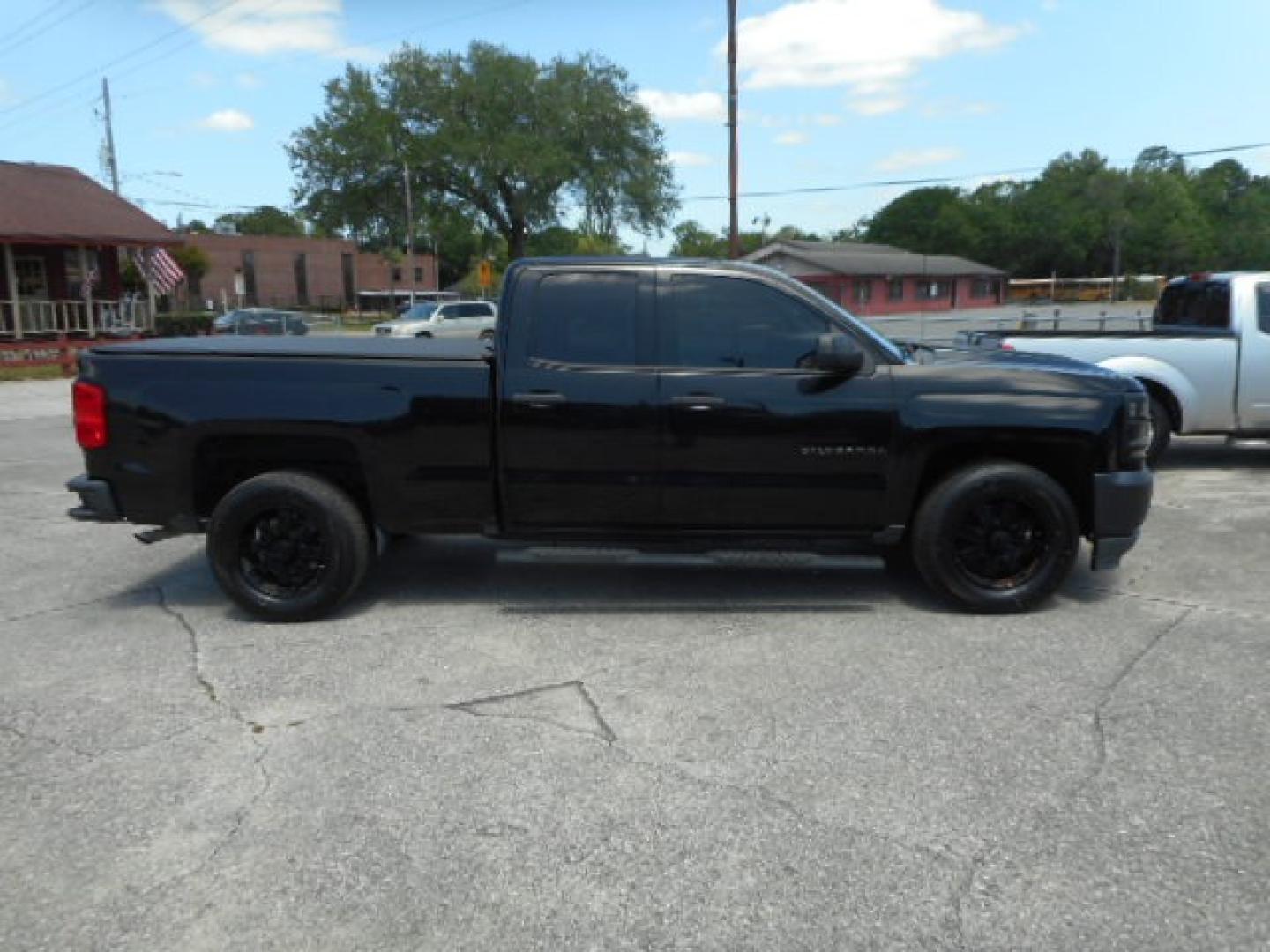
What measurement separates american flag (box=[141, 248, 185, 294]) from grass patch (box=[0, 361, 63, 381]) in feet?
20.1

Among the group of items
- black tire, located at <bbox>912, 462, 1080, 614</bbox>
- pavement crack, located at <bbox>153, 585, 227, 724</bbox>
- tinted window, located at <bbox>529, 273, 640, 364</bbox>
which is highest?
tinted window, located at <bbox>529, 273, 640, 364</bbox>

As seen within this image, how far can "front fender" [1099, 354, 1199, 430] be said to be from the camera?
28.4 ft

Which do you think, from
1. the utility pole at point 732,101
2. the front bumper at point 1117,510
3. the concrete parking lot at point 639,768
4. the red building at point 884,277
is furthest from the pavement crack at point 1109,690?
the red building at point 884,277

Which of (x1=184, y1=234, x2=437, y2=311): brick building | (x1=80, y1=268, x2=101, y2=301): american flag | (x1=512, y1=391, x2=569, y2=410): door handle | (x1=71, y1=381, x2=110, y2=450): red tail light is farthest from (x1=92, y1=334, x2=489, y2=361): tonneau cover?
(x1=184, y1=234, x2=437, y2=311): brick building

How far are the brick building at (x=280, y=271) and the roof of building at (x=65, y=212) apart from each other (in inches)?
1767

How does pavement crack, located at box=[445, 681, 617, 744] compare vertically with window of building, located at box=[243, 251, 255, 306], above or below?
below

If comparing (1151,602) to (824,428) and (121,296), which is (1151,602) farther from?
(121,296)

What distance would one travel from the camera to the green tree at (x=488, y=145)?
46000mm

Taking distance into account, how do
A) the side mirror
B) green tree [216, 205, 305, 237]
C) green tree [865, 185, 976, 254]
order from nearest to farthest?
the side mirror
green tree [865, 185, 976, 254]
green tree [216, 205, 305, 237]

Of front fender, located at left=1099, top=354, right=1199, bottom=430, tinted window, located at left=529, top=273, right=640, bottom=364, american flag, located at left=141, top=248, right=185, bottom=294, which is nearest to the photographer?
tinted window, located at left=529, top=273, right=640, bottom=364

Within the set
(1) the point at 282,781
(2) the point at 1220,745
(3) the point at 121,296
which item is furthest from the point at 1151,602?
(3) the point at 121,296

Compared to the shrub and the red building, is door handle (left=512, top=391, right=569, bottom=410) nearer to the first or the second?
the shrub

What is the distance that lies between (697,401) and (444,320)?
25815 millimetres

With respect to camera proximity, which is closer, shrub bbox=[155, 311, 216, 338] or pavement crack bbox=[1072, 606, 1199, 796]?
pavement crack bbox=[1072, 606, 1199, 796]
